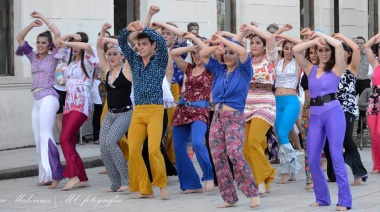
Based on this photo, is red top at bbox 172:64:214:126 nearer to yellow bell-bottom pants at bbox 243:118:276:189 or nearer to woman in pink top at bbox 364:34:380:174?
yellow bell-bottom pants at bbox 243:118:276:189

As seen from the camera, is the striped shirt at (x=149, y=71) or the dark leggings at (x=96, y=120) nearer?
the striped shirt at (x=149, y=71)

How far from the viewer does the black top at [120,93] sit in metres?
12.8

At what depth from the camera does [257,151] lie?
12.6 m

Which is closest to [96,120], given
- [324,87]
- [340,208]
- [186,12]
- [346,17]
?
[186,12]

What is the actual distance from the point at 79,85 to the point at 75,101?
0.24 m

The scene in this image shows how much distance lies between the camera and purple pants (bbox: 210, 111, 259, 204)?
11453 mm

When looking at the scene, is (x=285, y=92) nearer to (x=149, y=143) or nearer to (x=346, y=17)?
(x=149, y=143)

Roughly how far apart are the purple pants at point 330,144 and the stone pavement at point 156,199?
20 cm

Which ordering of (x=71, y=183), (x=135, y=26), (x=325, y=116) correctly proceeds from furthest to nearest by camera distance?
1. (x=71, y=183)
2. (x=135, y=26)
3. (x=325, y=116)

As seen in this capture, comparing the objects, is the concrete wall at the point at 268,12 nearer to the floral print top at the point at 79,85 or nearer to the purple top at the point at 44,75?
the floral print top at the point at 79,85

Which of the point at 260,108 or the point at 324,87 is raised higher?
the point at 324,87

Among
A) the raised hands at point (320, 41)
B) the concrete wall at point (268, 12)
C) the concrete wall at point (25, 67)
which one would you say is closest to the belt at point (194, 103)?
the raised hands at point (320, 41)

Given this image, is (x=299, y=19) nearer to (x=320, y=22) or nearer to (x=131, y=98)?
(x=320, y=22)

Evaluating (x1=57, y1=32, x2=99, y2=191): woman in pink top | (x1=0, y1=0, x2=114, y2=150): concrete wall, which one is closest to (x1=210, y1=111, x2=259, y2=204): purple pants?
(x1=57, y1=32, x2=99, y2=191): woman in pink top
